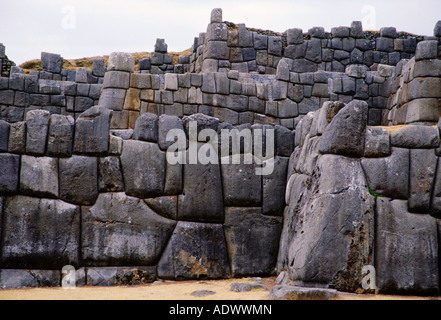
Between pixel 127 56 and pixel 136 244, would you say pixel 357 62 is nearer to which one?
pixel 127 56

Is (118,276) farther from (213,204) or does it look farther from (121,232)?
(213,204)

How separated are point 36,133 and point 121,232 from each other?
1814 millimetres

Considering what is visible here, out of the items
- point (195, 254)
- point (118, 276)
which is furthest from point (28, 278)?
point (195, 254)

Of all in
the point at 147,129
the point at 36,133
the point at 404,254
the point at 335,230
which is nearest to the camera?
the point at 335,230

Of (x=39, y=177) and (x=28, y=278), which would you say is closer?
(x=28, y=278)

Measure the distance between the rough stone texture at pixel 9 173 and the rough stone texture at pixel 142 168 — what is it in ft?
4.73

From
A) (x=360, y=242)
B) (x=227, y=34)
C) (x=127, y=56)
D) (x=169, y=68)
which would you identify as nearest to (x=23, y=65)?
(x=169, y=68)

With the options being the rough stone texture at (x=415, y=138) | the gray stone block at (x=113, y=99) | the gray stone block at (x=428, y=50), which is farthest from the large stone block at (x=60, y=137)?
the gray stone block at (x=428, y=50)

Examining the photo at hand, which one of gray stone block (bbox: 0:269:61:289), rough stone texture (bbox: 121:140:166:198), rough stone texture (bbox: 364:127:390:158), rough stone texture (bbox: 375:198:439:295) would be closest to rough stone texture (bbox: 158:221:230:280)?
rough stone texture (bbox: 121:140:166:198)

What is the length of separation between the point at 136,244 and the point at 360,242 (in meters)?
3.13

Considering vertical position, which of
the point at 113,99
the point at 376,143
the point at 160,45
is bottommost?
the point at 376,143

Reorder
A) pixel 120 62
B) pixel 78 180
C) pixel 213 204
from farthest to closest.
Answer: pixel 120 62 → pixel 213 204 → pixel 78 180

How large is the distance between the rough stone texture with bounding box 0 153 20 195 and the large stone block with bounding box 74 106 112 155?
83 centimetres

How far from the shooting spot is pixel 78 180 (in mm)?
7176
